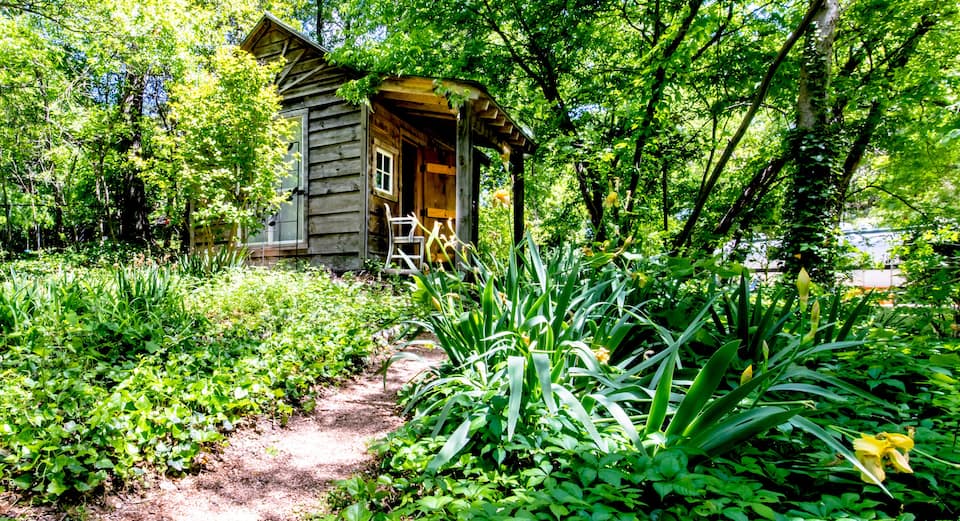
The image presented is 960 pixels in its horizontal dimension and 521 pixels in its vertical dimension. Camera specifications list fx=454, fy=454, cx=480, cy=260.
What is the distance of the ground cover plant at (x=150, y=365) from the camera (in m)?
1.93

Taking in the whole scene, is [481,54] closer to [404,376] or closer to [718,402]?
[404,376]

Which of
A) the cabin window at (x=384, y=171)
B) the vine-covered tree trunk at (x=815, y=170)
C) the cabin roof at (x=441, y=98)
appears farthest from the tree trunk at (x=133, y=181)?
the vine-covered tree trunk at (x=815, y=170)

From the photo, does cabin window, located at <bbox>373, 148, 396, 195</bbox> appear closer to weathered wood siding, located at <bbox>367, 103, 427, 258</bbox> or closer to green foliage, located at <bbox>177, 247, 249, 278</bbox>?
weathered wood siding, located at <bbox>367, 103, 427, 258</bbox>

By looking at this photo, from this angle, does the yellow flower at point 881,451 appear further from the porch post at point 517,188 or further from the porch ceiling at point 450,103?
the porch post at point 517,188

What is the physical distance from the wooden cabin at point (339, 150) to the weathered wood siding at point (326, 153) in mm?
16

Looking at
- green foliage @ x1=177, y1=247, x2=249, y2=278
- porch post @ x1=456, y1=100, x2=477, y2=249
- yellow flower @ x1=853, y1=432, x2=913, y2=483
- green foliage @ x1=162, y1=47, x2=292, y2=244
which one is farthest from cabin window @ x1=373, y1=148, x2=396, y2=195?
yellow flower @ x1=853, y1=432, x2=913, y2=483

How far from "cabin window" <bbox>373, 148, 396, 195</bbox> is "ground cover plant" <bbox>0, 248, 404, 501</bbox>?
292cm

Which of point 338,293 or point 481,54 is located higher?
point 481,54

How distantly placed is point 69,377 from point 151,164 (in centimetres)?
570


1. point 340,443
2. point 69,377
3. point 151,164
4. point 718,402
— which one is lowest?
point 340,443

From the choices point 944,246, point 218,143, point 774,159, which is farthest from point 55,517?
point 774,159

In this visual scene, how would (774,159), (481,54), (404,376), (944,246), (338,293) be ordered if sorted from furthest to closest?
(481,54) → (774,159) → (338,293) → (944,246) → (404,376)

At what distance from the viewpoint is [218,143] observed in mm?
6262

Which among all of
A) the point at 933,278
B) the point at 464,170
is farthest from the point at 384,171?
the point at 933,278
